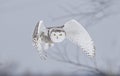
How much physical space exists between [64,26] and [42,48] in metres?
0.13

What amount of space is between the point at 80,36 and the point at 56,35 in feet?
0.61

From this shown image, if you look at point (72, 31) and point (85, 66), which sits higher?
point (72, 31)

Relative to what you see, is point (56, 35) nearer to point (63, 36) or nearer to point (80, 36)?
point (63, 36)

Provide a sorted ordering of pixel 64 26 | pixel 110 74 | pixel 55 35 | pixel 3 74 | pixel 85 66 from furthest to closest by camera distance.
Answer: pixel 3 74 < pixel 64 26 < pixel 55 35 < pixel 85 66 < pixel 110 74

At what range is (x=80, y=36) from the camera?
5.02 ft

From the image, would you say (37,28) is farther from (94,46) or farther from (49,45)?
(94,46)

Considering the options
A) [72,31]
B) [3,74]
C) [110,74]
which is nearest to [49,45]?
[72,31]

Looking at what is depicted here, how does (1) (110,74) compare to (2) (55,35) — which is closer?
(1) (110,74)

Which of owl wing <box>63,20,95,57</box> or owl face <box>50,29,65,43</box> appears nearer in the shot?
owl face <box>50,29,65,43</box>

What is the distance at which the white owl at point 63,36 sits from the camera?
1.40 metres

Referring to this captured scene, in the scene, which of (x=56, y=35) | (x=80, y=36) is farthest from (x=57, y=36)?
(x=80, y=36)

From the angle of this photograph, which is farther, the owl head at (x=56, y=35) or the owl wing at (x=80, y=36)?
the owl wing at (x=80, y=36)

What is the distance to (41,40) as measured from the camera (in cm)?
145

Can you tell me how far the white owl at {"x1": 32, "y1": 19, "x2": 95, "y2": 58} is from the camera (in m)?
1.40
